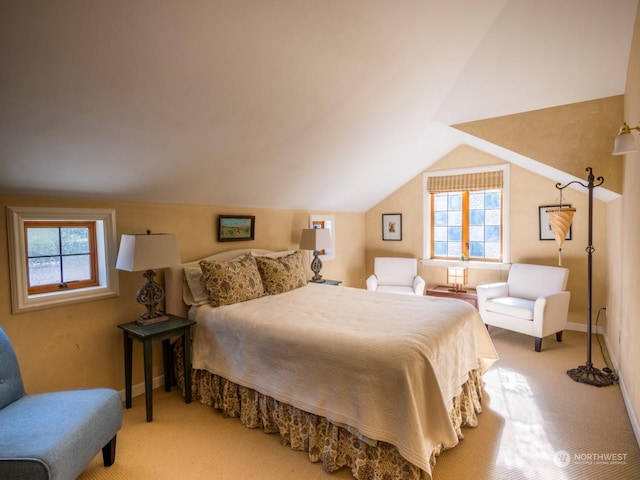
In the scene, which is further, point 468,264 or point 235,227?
point 468,264

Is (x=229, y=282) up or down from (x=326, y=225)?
down

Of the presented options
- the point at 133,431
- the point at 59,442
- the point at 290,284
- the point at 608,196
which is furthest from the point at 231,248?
the point at 608,196

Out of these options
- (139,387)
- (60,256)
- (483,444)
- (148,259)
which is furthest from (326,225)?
(483,444)

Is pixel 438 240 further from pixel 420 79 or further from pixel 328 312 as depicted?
pixel 328 312

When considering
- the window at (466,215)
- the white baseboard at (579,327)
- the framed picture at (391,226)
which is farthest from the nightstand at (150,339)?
the white baseboard at (579,327)

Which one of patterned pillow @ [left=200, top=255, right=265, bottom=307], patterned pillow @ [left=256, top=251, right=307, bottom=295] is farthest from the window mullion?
patterned pillow @ [left=200, top=255, right=265, bottom=307]

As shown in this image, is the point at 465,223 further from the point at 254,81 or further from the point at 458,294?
the point at 254,81

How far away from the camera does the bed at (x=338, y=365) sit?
1877 millimetres

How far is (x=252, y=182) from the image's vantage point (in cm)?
351

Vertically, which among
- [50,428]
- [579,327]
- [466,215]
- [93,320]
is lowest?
[579,327]

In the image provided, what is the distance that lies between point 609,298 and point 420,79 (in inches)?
125

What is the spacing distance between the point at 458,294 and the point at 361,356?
3.32 m

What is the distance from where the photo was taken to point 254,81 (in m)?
2.29

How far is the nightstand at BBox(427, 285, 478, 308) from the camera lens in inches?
186
